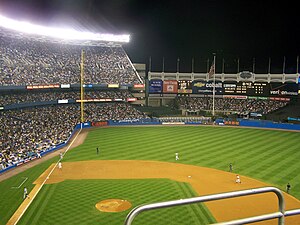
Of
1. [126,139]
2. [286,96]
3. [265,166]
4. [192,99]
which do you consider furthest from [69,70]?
[286,96]

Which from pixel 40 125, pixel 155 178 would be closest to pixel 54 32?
pixel 40 125

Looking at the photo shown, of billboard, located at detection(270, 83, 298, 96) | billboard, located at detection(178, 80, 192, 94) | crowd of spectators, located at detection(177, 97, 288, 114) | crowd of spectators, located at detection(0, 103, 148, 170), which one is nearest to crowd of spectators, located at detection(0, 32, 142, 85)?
crowd of spectators, located at detection(0, 103, 148, 170)

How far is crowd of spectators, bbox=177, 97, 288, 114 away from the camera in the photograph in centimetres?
6800

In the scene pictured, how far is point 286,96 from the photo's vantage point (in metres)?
67.5

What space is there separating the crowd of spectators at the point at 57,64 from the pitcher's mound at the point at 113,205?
29678 millimetres

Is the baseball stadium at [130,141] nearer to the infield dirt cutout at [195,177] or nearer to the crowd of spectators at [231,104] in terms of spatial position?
the infield dirt cutout at [195,177]

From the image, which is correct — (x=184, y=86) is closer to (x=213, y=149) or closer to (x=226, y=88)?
(x=226, y=88)

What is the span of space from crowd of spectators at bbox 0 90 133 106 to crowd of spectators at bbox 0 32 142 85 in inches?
117

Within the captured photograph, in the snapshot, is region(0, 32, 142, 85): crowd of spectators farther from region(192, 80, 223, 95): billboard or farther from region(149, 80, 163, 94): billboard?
region(192, 80, 223, 95): billboard

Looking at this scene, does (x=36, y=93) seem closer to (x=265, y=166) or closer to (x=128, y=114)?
(x=128, y=114)

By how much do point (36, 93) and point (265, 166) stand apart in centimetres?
4056

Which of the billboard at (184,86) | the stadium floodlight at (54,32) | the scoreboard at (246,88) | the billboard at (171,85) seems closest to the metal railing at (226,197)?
the stadium floodlight at (54,32)

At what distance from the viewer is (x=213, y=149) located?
39625mm

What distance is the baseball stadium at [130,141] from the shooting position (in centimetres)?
2019
